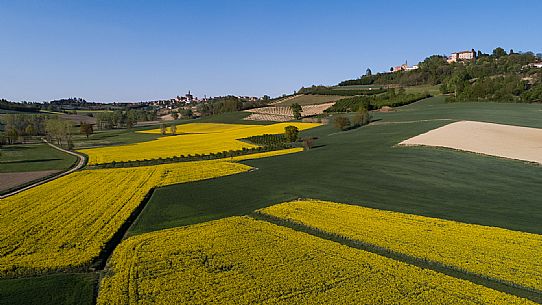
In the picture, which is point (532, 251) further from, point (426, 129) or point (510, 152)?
point (426, 129)

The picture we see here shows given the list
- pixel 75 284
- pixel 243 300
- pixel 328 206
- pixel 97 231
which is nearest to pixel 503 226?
pixel 328 206

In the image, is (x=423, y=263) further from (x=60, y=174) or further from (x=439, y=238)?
(x=60, y=174)

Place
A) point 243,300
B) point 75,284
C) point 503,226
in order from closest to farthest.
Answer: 1. point 243,300
2. point 75,284
3. point 503,226

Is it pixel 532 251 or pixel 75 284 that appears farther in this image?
pixel 532 251

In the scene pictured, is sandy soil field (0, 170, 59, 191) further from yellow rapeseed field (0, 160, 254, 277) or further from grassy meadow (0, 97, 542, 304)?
grassy meadow (0, 97, 542, 304)

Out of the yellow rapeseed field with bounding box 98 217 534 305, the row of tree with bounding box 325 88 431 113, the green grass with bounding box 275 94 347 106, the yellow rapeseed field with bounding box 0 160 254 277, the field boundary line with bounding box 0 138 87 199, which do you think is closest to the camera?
the yellow rapeseed field with bounding box 98 217 534 305

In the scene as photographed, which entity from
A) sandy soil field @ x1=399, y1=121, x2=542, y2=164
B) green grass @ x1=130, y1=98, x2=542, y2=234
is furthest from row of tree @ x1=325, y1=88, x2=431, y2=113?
green grass @ x1=130, y1=98, x2=542, y2=234
